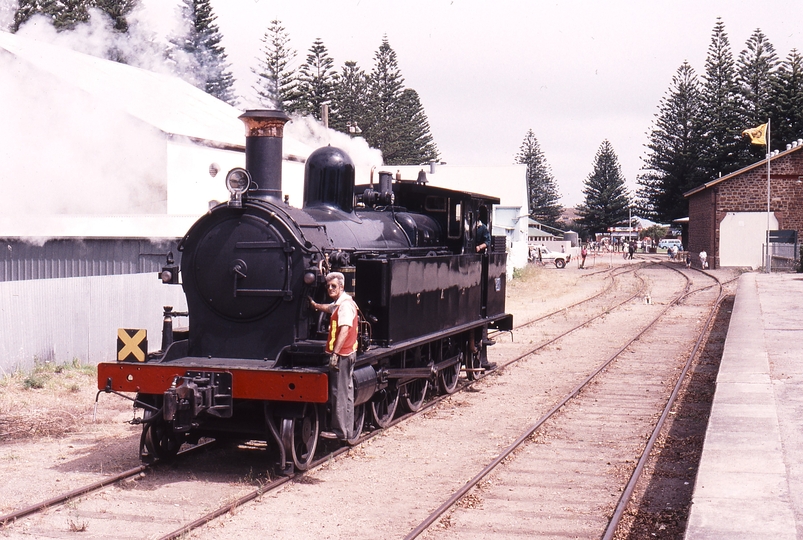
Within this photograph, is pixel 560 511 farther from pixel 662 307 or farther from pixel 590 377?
pixel 662 307

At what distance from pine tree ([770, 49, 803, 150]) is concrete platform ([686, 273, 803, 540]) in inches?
1930

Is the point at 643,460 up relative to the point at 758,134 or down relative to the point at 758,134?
down

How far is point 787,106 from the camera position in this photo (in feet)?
190

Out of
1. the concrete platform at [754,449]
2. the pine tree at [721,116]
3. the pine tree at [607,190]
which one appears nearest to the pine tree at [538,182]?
the pine tree at [607,190]

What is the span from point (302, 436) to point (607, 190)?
89999 millimetres

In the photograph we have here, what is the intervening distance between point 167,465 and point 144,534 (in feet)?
6.05

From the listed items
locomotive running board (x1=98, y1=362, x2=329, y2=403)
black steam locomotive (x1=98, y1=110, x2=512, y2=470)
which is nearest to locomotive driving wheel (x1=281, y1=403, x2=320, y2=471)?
Result: black steam locomotive (x1=98, y1=110, x2=512, y2=470)

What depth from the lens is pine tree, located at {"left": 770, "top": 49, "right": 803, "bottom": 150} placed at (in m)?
57.5

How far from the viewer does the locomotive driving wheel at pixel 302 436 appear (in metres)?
7.11

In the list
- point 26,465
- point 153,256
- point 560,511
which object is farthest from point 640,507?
point 153,256

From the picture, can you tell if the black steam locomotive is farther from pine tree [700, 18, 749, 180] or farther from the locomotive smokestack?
pine tree [700, 18, 749, 180]

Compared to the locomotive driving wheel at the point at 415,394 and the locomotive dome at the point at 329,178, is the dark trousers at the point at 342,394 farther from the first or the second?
the locomotive driving wheel at the point at 415,394

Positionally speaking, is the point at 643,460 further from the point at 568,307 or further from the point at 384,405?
the point at 568,307

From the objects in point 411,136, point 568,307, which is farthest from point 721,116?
point 568,307
